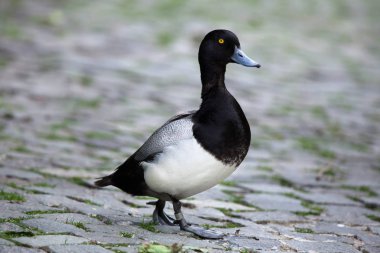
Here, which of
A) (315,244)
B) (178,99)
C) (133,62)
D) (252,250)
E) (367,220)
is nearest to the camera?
(252,250)

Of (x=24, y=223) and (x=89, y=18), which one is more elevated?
(x=89, y=18)

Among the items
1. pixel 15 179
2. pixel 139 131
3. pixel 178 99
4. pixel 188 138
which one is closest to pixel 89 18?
pixel 178 99

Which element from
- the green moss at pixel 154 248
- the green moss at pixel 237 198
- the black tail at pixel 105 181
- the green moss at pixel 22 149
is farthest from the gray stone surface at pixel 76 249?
the green moss at pixel 22 149

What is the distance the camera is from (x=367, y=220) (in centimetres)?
484

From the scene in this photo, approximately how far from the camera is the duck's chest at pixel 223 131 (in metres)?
3.97

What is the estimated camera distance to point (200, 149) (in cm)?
395

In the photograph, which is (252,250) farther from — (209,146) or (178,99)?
(178,99)

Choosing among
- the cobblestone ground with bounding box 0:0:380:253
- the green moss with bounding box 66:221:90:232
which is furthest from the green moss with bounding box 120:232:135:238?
the green moss with bounding box 66:221:90:232

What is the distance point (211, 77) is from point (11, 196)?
1.45 metres

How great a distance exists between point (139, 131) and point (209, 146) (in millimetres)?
3425

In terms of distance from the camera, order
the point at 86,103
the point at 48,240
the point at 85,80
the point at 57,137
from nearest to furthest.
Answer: the point at 48,240, the point at 57,137, the point at 86,103, the point at 85,80

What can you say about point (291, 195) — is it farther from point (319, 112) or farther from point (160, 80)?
point (160, 80)

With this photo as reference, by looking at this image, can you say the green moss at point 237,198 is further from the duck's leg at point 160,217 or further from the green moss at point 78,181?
the green moss at point 78,181

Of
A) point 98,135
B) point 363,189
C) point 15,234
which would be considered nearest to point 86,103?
point 98,135
